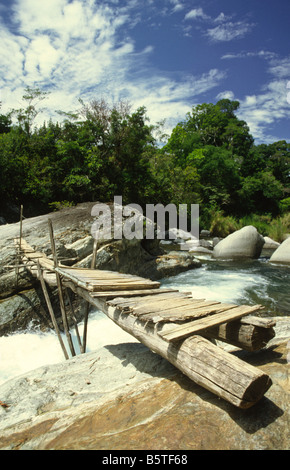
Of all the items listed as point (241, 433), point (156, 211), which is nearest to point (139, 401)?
point (241, 433)

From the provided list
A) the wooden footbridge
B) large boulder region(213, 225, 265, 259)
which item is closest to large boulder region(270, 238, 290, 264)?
large boulder region(213, 225, 265, 259)

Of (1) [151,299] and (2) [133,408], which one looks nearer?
(2) [133,408]

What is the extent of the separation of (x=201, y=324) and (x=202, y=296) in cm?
607

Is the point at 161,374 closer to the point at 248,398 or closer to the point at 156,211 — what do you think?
the point at 248,398

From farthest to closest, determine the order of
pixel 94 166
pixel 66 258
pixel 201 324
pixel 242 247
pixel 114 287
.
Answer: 1. pixel 94 166
2. pixel 242 247
3. pixel 66 258
4. pixel 114 287
5. pixel 201 324

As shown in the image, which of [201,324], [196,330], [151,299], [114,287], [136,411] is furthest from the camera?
[114,287]

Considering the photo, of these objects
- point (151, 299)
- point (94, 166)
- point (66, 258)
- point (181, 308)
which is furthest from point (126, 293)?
point (94, 166)

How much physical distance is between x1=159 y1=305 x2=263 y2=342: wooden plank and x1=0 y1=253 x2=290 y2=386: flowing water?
3.94 metres

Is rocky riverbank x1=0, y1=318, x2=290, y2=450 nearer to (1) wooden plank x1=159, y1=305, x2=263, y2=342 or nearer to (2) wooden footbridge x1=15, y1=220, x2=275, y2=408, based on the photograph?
(2) wooden footbridge x1=15, y1=220, x2=275, y2=408

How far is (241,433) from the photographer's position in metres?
2.00

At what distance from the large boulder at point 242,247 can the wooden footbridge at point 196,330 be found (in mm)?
10897

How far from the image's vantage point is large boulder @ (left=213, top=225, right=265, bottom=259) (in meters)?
14.3

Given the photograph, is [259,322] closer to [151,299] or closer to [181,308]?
[181,308]

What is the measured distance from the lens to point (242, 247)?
14.4m
